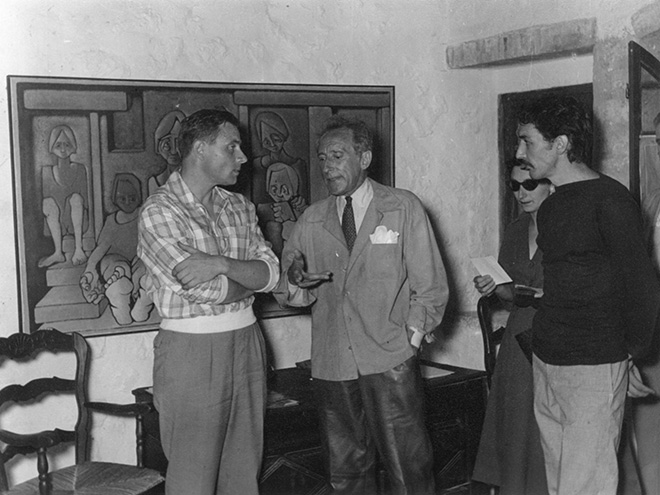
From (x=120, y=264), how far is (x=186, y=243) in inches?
37.6

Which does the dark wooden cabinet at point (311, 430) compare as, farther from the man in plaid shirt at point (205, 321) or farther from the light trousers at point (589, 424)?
the light trousers at point (589, 424)

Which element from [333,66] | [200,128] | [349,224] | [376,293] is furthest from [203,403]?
[333,66]

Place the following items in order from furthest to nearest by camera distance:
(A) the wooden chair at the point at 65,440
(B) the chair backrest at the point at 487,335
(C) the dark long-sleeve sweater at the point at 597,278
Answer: (B) the chair backrest at the point at 487,335, (A) the wooden chair at the point at 65,440, (C) the dark long-sleeve sweater at the point at 597,278

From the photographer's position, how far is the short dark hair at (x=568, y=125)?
289 cm

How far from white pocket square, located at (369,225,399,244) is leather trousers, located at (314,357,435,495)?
1.80 ft

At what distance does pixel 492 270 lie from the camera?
146 inches

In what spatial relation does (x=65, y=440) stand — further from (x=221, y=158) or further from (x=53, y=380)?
(x=221, y=158)

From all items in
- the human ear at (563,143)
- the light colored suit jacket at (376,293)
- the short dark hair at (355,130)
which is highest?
the short dark hair at (355,130)

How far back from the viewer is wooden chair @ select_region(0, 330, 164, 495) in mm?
3018

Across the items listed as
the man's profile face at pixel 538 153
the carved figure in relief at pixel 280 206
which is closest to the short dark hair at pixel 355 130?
the man's profile face at pixel 538 153

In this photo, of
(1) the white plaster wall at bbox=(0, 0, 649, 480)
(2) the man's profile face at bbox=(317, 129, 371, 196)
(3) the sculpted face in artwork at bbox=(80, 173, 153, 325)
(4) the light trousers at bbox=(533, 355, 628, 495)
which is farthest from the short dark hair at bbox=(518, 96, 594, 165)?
(3) the sculpted face in artwork at bbox=(80, 173, 153, 325)

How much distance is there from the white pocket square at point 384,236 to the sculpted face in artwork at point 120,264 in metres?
1.28

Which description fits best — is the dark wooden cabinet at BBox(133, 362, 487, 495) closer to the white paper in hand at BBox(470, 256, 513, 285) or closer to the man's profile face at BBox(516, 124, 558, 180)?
the white paper in hand at BBox(470, 256, 513, 285)

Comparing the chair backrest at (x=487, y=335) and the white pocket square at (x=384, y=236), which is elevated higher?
the white pocket square at (x=384, y=236)
